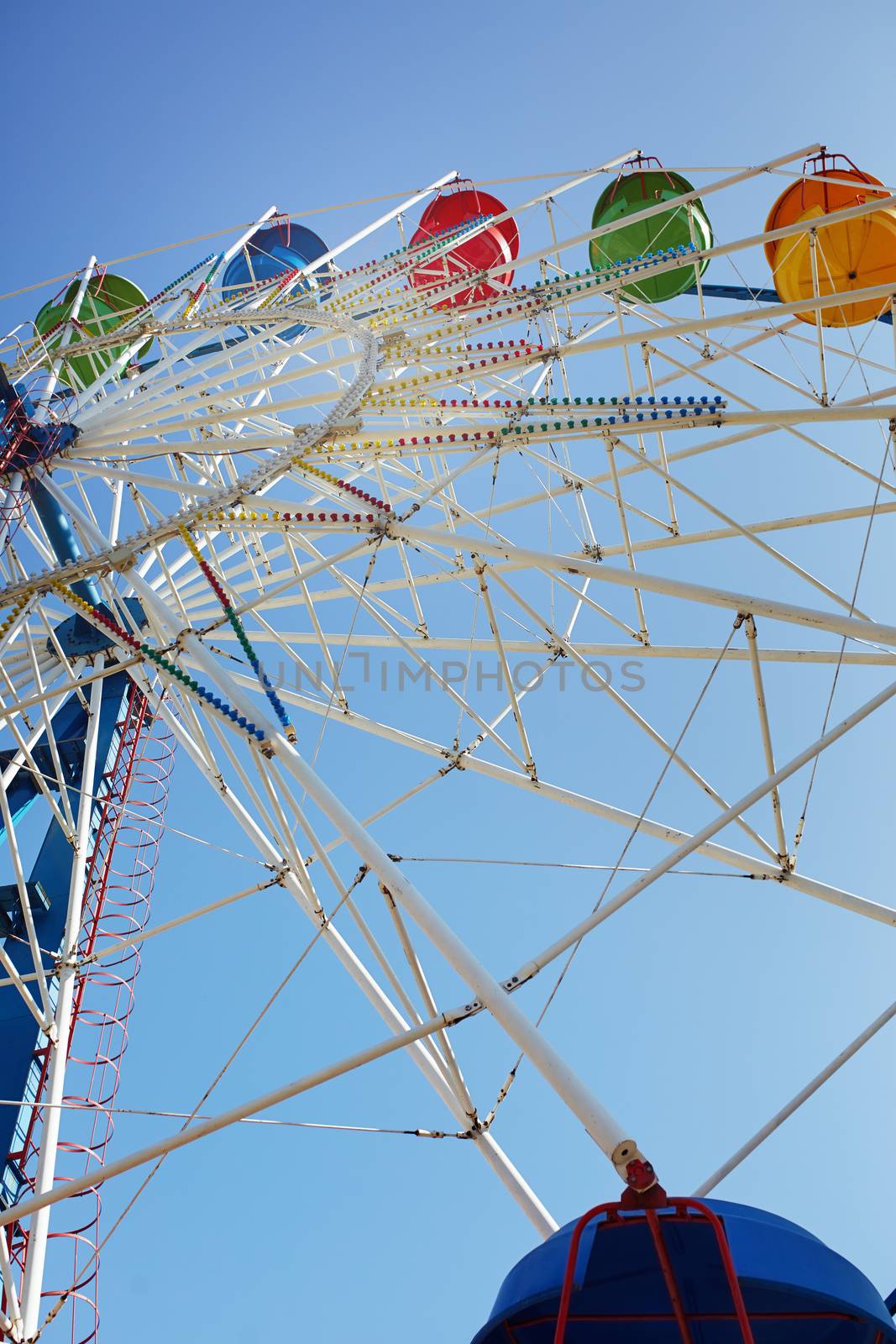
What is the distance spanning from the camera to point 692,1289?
5.55 meters

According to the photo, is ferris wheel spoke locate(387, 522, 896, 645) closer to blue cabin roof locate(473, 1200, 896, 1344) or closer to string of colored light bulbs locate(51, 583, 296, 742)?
string of colored light bulbs locate(51, 583, 296, 742)


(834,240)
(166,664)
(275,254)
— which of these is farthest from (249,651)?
(275,254)

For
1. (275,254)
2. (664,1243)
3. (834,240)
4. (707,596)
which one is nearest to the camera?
(664,1243)

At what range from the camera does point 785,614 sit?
8250 mm

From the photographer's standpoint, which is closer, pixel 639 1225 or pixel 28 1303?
pixel 639 1225

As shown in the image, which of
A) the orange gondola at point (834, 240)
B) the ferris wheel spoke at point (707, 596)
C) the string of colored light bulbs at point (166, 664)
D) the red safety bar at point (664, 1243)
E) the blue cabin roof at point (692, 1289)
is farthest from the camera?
the orange gondola at point (834, 240)

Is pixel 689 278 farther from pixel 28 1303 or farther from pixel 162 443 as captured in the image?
pixel 28 1303

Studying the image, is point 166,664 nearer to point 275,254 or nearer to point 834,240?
point 834,240

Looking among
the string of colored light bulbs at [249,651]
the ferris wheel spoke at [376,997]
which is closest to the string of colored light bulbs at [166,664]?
the string of colored light bulbs at [249,651]

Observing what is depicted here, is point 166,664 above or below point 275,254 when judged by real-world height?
below

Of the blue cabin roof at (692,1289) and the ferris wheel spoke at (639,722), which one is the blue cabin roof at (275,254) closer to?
the ferris wheel spoke at (639,722)

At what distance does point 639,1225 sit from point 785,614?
14.7 ft

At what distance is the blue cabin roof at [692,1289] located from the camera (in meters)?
5.37

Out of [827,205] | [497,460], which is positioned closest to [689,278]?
[827,205]
